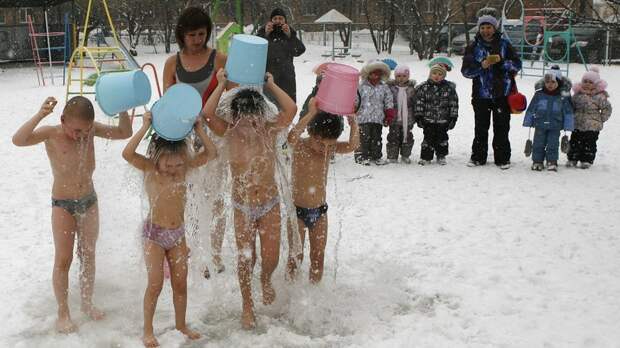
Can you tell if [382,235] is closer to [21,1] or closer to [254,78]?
[254,78]

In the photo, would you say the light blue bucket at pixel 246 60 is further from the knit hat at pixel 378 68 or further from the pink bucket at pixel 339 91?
the knit hat at pixel 378 68

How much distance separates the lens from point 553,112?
23.1 feet

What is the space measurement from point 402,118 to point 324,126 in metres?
4.08

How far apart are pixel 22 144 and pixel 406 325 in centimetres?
234

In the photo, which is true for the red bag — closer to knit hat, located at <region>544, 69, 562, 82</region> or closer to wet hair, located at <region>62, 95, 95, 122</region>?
knit hat, located at <region>544, 69, 562, 82</region>

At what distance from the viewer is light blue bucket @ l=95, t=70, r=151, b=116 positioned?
3.38 metres

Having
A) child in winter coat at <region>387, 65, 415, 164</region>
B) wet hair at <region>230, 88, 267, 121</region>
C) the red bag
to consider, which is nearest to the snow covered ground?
child in winter coat at <region>387, 65, 415, 164</region>

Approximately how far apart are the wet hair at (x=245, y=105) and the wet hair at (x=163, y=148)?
0.36m

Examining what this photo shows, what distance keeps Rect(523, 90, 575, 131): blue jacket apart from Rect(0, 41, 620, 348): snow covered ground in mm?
555

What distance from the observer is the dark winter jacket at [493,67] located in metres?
6.95

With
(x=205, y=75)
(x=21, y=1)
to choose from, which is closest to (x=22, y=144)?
(x=205, y=75)

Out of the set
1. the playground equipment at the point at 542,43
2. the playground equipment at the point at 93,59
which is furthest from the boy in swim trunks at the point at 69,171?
the playground equipment at the point at 542,43

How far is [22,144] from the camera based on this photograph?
3.34 metres

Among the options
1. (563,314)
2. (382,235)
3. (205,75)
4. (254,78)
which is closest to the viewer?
(254,78)
